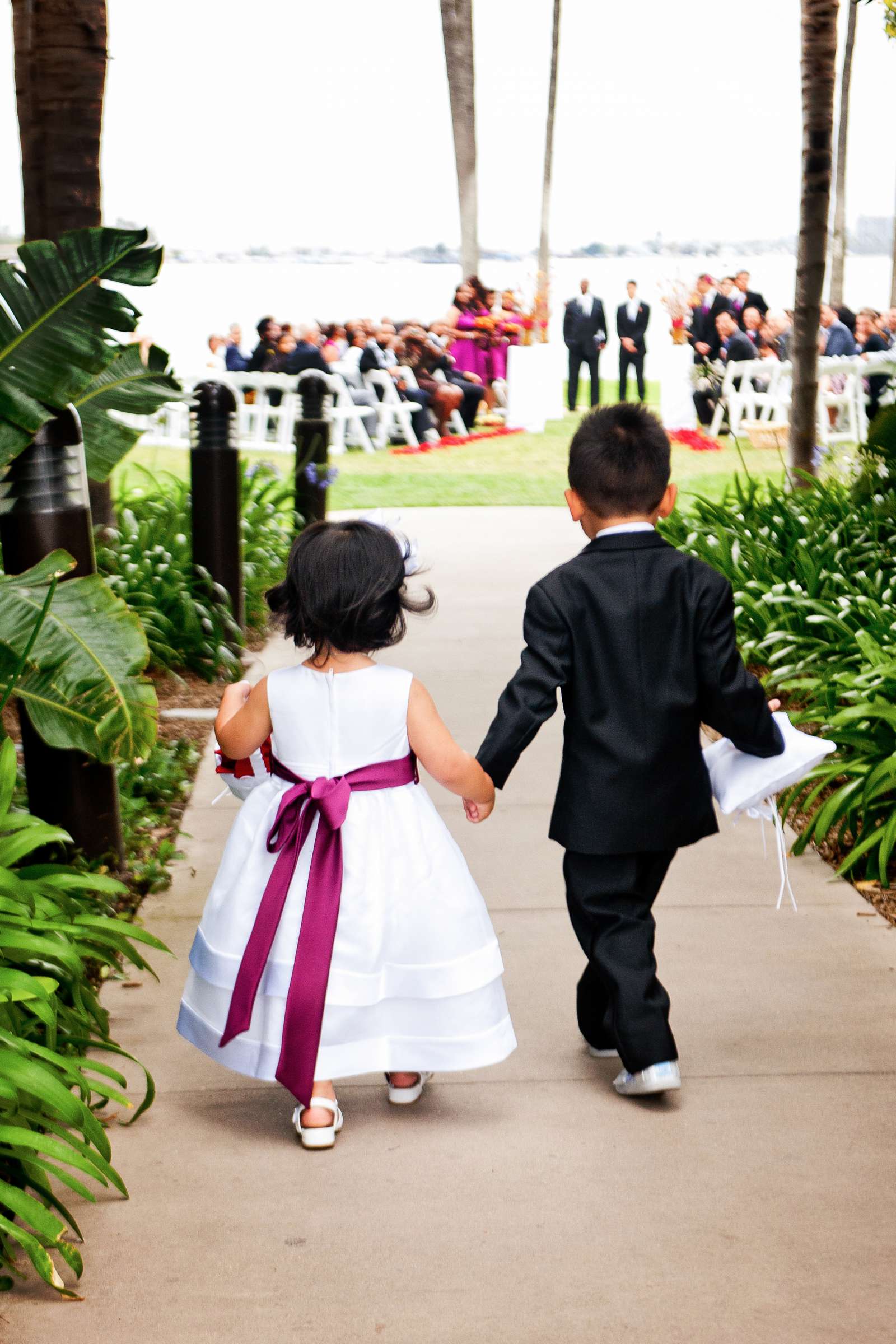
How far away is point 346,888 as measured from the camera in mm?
3107

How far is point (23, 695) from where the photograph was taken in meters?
3.93

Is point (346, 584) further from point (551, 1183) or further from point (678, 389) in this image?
point (678, 389)

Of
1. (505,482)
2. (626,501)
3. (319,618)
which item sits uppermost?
(626,501)

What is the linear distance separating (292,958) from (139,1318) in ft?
2.58

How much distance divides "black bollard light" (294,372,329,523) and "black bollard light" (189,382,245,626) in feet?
7.19

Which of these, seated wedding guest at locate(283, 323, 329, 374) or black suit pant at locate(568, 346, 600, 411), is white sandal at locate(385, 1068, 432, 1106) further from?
black suit pant at locate(568, 346, 600, 411)

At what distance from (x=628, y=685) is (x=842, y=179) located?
117 feet

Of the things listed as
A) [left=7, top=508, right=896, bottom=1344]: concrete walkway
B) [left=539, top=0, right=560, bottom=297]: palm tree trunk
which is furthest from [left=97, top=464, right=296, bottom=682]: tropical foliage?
[left=539, top=0, right=560, bottom=297]: palm tree trunk

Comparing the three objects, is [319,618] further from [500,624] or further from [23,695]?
[500,624]

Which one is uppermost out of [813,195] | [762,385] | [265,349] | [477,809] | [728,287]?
[813,195]

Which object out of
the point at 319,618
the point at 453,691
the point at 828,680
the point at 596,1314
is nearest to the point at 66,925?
the point at 319,618

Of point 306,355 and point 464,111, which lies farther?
point 464,111

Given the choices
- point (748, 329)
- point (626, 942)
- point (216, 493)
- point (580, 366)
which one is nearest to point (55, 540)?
point (626, 942)

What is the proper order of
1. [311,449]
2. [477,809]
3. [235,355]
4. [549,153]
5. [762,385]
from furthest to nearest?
[549,153]
[235,355]
[762,385]
[311,449]
[477,809]
